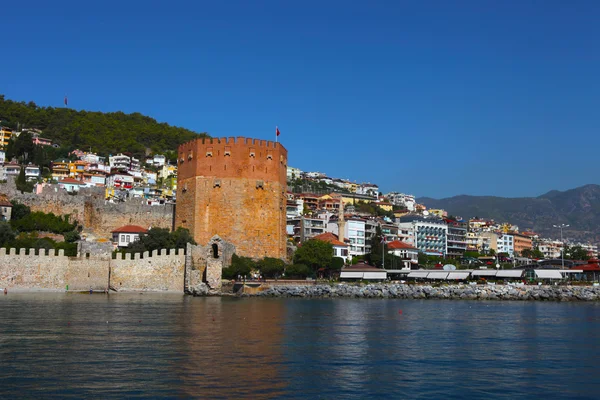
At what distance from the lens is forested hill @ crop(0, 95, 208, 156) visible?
258ft

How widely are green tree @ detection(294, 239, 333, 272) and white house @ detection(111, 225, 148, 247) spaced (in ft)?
27.9

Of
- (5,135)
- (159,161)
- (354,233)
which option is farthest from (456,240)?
(5,135)

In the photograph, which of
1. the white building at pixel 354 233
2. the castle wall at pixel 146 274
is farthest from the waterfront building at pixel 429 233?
the castle wall at pixel 146 274

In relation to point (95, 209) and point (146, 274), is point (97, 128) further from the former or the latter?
point (146, 274)

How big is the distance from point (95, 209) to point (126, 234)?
306cm

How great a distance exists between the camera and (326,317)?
1917cm

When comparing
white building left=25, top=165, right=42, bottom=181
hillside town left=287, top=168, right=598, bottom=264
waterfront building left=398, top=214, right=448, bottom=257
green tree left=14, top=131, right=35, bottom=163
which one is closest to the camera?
hillside town left=287, top=168, right=598, bottom=264

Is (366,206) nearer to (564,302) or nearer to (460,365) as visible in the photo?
(564,302)

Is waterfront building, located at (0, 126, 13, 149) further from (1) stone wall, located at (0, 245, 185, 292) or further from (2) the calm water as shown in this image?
(2) the calm water

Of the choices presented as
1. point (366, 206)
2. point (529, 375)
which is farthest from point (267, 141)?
point (366, 206)

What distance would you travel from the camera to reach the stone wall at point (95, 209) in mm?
37562

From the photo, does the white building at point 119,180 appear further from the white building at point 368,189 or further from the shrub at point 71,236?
the white building at point 368,189

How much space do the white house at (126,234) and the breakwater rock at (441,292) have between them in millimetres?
9428

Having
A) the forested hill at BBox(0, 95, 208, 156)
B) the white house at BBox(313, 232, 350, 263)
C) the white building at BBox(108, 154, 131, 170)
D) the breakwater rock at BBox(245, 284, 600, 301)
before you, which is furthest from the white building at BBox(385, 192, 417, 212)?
the breakwater rock at BBox(245, 284, 600, 301)
